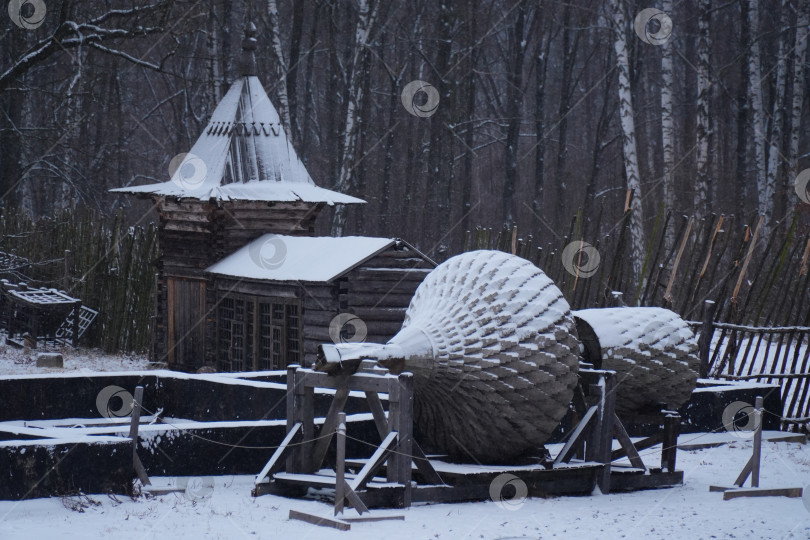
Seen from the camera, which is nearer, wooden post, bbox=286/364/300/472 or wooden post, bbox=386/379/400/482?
wooden post, bbox=386/379/400/482

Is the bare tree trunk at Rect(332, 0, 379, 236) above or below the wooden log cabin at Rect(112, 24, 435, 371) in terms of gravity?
above

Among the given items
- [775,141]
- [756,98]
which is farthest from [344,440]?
[775,141]

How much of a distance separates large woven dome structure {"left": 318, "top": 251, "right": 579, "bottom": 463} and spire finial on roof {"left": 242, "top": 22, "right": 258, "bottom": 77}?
396 inches

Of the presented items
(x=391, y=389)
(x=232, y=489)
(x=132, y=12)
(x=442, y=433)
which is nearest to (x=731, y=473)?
(x=442, y=433)

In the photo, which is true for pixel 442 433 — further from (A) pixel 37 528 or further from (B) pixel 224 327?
(B) pixel 224 327

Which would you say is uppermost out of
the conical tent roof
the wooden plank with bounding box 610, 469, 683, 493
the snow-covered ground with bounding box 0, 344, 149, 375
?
the conical tent roof

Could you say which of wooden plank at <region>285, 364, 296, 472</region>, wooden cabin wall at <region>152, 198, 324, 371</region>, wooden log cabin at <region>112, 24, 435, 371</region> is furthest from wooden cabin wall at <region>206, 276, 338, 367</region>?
wooden plank at <region>285, 364, 296, 472</region>

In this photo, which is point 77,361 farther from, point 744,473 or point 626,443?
point 744,473

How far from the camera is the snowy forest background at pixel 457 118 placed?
71.1 ft

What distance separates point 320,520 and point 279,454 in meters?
1.25

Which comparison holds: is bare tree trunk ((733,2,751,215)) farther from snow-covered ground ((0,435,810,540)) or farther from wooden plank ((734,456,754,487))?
snow-covered ground ((0,435,810,540))

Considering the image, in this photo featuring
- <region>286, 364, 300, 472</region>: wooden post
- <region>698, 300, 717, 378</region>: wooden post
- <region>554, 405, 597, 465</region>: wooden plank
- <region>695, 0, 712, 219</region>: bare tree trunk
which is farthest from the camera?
<region>695, 0, 712, 219</region>: bare tree trunk

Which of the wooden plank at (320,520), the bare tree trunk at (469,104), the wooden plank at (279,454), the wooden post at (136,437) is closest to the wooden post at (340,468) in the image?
the wooden plank at (320,520)

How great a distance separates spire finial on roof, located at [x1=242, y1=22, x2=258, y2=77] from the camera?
1908 cm
